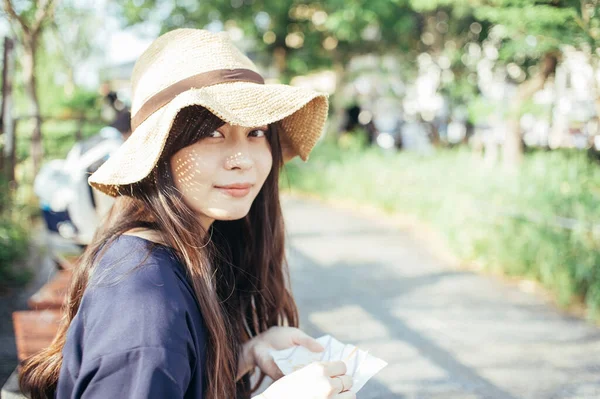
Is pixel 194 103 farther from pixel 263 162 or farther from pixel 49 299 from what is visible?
pixel 49 299

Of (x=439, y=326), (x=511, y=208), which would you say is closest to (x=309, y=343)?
(x=439, y=326)

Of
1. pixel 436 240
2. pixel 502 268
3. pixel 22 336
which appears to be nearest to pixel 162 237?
pixel 22 336

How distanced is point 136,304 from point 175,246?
0.78ft

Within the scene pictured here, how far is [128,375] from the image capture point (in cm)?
103

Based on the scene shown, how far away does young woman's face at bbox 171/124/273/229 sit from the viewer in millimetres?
1391

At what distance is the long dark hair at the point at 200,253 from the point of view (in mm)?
1284

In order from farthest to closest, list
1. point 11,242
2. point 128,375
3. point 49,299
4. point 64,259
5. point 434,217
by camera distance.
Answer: point 434,217
point 11,242
point 64,259
point 49,299
point 128,375

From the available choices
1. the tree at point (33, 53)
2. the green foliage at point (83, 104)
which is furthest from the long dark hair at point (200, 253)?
the green foliage at point (83, 104)

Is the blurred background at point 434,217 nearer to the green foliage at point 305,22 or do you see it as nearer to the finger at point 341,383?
the green foliage at point 305,22

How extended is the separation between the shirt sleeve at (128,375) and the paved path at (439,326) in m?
1.21

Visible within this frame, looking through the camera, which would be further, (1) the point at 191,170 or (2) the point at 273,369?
(2) the point at 273,369


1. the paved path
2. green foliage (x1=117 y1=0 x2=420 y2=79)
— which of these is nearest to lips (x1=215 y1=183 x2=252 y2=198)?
the paved path

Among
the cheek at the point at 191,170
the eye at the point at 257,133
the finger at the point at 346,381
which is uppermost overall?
the eye at the point at 257,133

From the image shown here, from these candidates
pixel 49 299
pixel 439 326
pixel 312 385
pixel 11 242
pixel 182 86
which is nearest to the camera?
pixel 312 385
